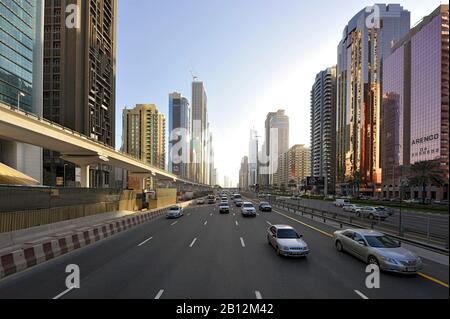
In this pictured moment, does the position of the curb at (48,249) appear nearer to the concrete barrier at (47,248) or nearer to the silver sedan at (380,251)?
the concrete barrier at (47,248)

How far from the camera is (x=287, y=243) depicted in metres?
12.3

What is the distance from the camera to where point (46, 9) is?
8162 centimetres

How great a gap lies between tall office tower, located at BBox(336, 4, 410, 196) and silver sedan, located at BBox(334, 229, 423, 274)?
12234cm

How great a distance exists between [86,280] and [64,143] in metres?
29.3

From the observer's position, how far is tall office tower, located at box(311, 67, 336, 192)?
169750 mm

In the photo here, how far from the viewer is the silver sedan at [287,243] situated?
39.2 feet

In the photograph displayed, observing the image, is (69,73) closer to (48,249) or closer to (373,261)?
(48,249)

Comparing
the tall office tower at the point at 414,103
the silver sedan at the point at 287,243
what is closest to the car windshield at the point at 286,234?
the silver sedan at the point at 287,243

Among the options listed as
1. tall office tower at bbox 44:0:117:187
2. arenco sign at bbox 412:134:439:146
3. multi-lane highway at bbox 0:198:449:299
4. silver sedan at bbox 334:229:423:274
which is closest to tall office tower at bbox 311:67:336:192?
arenco sign at bbox 412:134:439:146

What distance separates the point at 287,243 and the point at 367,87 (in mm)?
146357

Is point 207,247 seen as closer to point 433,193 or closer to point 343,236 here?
point 343,236

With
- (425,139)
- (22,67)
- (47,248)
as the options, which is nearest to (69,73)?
(22,67)

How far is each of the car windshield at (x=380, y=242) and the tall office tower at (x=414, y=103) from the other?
7845cm

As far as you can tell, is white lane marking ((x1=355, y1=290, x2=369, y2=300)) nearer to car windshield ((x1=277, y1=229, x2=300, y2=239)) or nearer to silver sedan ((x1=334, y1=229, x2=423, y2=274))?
silver sedan ((x1=334, y1=229, x2=423, y2=274))
